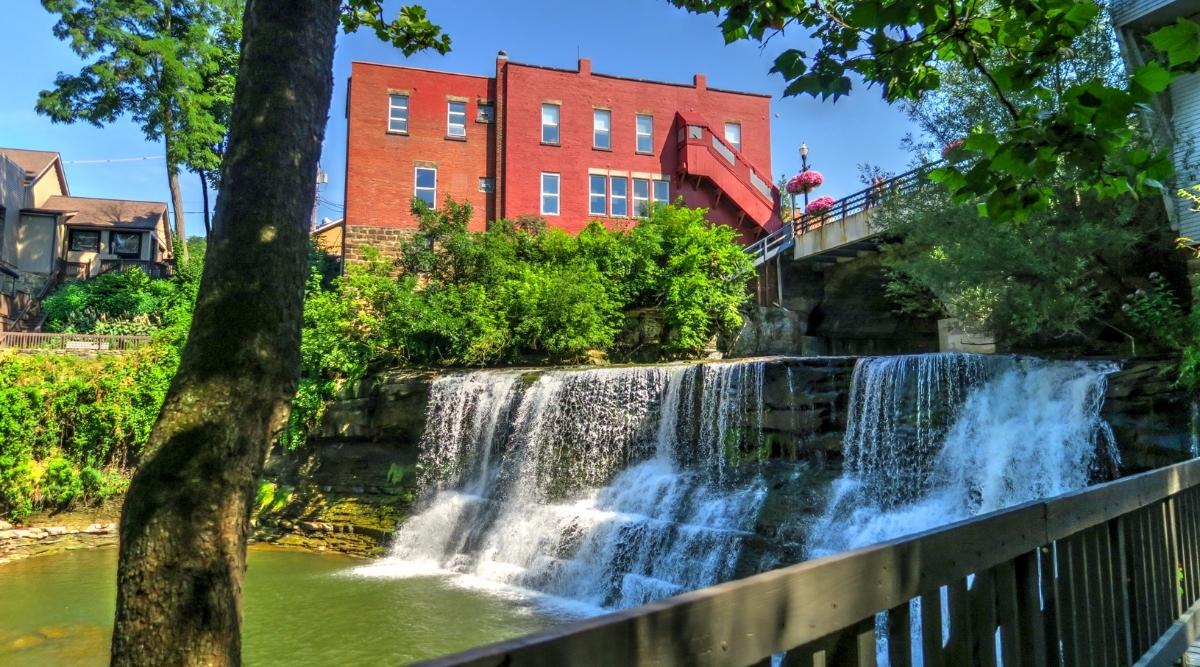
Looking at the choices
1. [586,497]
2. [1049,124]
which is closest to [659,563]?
[586,497]

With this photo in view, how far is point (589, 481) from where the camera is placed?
1285 cm

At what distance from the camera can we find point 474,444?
14.3 meters

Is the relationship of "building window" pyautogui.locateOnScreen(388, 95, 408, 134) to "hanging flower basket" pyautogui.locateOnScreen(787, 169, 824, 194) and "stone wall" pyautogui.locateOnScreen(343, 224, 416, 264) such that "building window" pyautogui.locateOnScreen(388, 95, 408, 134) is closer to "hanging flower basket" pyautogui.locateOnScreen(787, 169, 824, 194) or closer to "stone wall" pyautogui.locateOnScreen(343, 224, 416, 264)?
"stone wall" pyautogui.locateOnScreen(343, 224, 416, 264)

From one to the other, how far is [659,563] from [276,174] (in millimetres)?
7724

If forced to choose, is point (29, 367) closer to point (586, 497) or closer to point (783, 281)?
point (586, 497)

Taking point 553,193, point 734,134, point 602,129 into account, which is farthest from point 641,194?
point 734,134

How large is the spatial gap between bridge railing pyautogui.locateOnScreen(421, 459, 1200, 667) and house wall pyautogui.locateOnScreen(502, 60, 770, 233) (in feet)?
76.0

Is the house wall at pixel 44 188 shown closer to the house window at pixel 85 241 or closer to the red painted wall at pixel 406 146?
the house window at pixel 85 241

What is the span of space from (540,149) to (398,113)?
5.12 m

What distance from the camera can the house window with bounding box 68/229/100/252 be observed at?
34.2 metres

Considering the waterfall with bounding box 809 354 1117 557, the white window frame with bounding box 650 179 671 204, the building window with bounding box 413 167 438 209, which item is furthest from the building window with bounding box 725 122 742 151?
the waterfall with bounding box 809 354 1117 557

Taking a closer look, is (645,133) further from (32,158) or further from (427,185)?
(32,158)

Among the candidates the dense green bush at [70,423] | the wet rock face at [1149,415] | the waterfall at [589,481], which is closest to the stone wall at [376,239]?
the dense green bush at [70,423]

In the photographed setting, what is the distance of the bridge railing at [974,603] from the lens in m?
1.36
